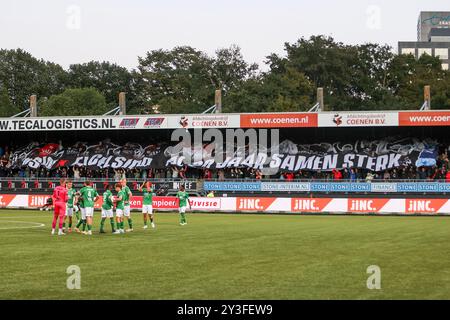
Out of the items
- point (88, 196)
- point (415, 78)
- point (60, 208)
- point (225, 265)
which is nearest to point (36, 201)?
point (88, 196)

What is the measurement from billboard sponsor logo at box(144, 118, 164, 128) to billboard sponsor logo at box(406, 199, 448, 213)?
19828 mm

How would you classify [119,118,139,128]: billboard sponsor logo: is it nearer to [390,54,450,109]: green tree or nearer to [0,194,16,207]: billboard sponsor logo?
[0,194,16,207]: billboard sponsor logo

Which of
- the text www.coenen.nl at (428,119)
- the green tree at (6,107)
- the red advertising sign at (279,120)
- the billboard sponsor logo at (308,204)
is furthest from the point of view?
the green tree at (6,107)

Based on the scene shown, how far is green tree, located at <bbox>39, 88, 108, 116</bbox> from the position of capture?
97.4 m

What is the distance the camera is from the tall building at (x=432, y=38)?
17388 centimetres

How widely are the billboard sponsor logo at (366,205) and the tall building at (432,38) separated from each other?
12536cm

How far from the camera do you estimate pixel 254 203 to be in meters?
50.3

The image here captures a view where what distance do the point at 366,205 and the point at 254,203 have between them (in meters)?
7.58

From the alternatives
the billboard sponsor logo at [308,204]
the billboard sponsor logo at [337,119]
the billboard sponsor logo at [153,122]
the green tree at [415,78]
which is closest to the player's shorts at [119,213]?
the billboard sponsor logo at [308,204]

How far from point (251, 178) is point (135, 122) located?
9.98m

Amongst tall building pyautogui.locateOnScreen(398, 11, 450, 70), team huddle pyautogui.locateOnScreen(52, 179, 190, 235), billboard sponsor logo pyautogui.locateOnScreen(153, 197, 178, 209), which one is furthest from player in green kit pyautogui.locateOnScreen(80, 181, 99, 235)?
tall building pyautogui.locateOnScreen(398, 11, 450, 70)

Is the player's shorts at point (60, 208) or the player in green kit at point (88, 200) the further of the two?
the player in green kit at point (88, 200)

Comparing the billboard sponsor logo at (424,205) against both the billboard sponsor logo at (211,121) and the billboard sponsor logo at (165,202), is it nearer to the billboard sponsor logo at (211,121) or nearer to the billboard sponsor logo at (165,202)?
the billboard sponsor logo at (211,121)
